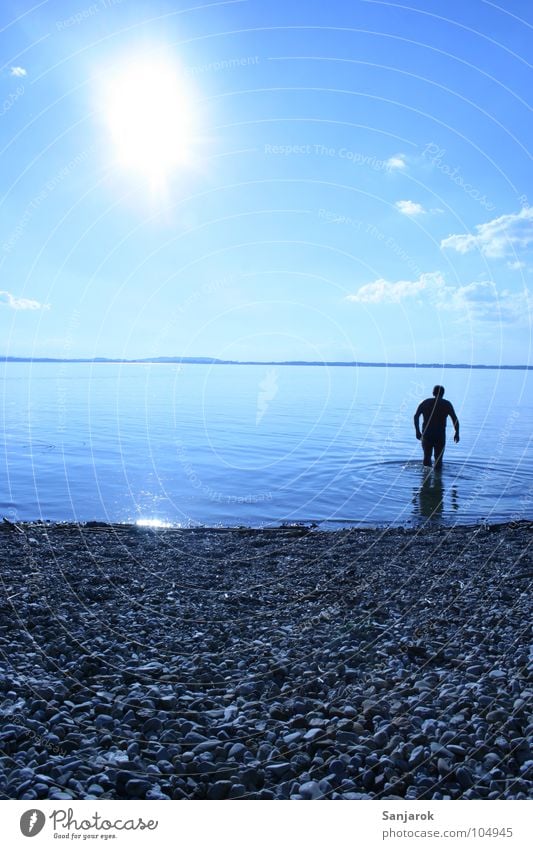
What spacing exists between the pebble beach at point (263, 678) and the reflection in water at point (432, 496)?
6.19 meters

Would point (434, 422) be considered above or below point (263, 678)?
above

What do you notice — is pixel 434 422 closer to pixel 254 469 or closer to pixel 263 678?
pixel 254 469

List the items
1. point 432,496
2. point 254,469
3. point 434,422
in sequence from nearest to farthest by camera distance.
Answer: point 432,496 < point 434,422 < point 254,469

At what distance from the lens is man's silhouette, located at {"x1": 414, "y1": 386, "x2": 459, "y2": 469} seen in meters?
21.9

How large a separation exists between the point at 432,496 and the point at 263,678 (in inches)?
591

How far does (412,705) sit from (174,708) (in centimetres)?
229

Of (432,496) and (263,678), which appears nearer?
(263,678)

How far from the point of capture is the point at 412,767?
480 centimetres

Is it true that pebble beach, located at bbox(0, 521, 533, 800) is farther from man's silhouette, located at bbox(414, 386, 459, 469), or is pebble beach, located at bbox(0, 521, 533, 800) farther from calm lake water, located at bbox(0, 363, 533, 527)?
man's silhouette, located at bbox(414, 386, 459, 469)

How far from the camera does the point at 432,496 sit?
20422 mm

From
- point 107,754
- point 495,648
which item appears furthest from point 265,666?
point 495,648

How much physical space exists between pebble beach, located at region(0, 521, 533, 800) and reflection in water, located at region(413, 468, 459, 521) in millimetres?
6194

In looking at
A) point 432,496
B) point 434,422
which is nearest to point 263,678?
point 432,496

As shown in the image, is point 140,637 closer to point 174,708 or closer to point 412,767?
point 174,708
